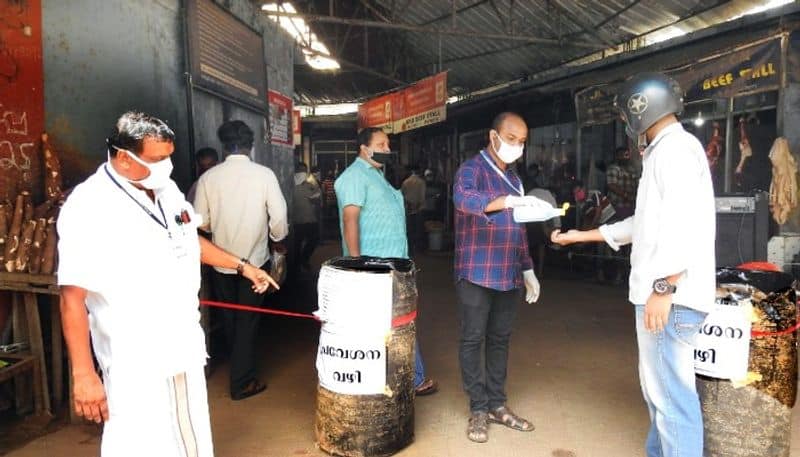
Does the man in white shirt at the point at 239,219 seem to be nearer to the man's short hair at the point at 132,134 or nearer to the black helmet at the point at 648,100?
the man's short hair at the point at 132,134

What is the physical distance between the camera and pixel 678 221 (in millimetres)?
2320

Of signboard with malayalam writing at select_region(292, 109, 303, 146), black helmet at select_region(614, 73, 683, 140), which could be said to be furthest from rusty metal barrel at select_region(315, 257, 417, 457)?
A: signboard with malayalam writing at select_region(292, 109, 303, 146)

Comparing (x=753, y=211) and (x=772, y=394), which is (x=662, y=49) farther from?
(x=772, y=394)

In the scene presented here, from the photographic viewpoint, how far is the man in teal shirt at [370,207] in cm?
367

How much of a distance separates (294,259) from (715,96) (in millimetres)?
5745

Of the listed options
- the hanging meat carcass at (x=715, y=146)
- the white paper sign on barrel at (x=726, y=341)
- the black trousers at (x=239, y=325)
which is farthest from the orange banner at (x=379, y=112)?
the white paper sign on barrel at (x=726, y=341)

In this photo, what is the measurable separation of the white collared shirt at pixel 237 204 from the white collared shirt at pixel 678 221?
2483mm

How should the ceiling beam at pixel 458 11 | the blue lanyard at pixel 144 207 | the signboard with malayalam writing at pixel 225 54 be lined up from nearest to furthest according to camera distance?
the blue lanyard at pixel 144 207
the signboard with malayalam writing at pixel 225 54
the ceiling beam at pixel 458 11

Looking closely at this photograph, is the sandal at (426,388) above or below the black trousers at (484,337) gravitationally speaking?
below

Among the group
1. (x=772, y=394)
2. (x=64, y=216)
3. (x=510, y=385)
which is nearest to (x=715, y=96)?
(x=510, y=385)

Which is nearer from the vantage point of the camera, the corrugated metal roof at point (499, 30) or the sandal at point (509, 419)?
the sandal at point (509, 419)

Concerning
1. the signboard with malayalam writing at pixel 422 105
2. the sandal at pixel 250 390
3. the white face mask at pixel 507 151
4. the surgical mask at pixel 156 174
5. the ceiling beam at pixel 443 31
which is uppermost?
the ceiling beam at pixel 443 31

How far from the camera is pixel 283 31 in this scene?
7.41 metres

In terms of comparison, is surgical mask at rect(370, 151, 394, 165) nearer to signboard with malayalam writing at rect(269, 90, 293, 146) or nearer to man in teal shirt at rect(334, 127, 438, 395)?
man in teal shirt at rect(334, 127, 438, 395)
